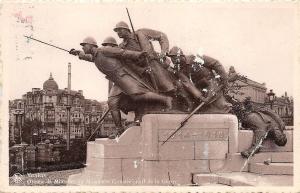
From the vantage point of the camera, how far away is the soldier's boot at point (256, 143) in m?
11.4

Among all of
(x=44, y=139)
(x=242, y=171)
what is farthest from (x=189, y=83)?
(x=44, y=139)

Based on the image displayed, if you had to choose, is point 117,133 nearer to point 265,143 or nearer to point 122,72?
point 122,72

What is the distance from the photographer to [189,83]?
1170 centimetres

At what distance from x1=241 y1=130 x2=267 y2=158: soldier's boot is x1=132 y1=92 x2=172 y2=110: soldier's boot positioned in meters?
1.37

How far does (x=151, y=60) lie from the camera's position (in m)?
11.6

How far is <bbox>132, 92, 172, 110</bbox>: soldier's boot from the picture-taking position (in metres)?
11.5

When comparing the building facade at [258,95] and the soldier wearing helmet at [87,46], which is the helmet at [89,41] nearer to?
the soldier wearing helmet at [87,46]

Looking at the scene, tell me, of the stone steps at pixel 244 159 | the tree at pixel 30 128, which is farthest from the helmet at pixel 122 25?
the stone steps at pixel 244 159

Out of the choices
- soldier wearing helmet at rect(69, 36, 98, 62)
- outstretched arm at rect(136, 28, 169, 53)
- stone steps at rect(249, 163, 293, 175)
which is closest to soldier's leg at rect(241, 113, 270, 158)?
stone steps at rect(249, 163, 293, 175)

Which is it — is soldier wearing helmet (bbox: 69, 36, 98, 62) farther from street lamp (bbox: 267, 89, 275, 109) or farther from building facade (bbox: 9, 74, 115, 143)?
street lamp (bbox: 267, 89, 275, 109)

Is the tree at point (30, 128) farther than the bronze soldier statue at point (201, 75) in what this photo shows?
Yes

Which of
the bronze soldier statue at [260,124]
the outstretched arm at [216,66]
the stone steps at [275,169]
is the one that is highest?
the outstretched arm at [216,66]

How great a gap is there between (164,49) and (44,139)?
98.1 inches

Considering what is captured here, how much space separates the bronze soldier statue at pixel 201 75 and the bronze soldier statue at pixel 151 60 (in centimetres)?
16
